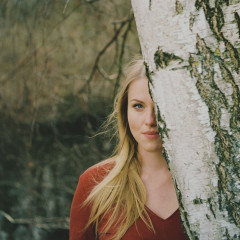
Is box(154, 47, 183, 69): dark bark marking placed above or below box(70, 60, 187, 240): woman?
above

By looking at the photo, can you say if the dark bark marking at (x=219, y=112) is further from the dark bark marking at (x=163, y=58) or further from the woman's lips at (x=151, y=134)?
the woman's lips at (x=151, y=134)

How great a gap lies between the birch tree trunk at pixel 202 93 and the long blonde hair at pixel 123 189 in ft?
2.72

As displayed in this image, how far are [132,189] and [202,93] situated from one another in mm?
1015

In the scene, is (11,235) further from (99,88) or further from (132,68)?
(132,68)

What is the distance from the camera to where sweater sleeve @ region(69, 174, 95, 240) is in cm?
200

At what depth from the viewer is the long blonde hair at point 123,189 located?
1.86 meters

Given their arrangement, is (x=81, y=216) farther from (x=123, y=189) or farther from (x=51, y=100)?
(x=51, y=100)

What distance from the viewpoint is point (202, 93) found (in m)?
0.98

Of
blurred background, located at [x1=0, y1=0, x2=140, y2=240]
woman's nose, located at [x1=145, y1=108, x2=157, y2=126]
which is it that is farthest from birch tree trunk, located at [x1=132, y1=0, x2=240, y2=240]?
blurred background, located at [x1=0, y1=0, x2=140, y2=240]

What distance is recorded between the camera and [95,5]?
154 inches

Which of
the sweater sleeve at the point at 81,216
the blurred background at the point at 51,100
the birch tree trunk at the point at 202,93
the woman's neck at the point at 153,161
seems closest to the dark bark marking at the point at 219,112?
the birch tree trunk at the point at 202,93

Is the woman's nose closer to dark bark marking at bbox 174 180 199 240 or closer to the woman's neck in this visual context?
the woman's neck

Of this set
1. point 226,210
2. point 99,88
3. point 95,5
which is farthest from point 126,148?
point 99,88

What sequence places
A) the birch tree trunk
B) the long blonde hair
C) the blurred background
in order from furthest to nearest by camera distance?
the blurred background → the long blonde hair → the birch tree trunk
